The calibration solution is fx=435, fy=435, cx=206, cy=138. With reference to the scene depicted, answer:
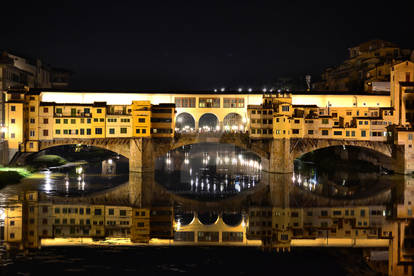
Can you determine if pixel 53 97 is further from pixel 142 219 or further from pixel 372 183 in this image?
pixel 372 183

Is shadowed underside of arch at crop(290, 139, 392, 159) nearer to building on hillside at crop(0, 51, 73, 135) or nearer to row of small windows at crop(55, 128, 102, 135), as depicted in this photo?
row of small windows at crop(55, 128, 102, 135)

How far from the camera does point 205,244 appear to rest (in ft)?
73.4

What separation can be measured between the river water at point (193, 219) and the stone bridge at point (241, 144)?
1482 millimetres

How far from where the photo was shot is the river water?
19078mm

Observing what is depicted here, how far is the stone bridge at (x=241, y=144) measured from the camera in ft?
149

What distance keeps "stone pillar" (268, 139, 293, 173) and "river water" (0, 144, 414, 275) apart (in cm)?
111

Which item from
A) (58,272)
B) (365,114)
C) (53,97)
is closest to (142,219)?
(58,272)

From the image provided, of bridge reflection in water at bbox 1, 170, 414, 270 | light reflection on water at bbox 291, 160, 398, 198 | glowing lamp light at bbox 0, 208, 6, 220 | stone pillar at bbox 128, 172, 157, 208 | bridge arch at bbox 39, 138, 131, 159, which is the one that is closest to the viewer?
bridge reflection in water at bbox 1, 170, 414, 270

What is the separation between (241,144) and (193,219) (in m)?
21.9

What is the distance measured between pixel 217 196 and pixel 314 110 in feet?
63.8

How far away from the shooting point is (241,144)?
4841 cm

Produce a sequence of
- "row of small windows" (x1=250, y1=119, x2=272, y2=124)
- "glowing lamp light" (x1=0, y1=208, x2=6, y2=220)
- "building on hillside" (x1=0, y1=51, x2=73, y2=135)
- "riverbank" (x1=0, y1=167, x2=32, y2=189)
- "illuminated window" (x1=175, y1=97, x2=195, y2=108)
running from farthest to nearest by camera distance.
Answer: "illuminated window" (x1=175, y1=97, x2=195, y2=108) < "row of small windows" (x1=250, y1=119, x2=272, y2=124) < "building on hillside" (x1=0, y1=51, x2=73, y2=135) < "riverbank" (x1=0, y1=167, x2=32, y2=189) < "glowing lamp light" (x1=0, y1=208, x2=6, y2=220)

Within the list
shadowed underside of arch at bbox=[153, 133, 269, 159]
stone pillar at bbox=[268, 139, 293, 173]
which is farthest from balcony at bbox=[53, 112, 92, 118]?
stone pillar at bbox=[268, 139, 293, 173]

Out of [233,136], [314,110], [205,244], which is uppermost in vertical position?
[314,110]
